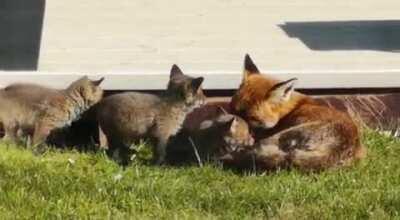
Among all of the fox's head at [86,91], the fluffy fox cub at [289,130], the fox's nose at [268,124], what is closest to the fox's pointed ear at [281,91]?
the fluffy fox cub at [289,130]

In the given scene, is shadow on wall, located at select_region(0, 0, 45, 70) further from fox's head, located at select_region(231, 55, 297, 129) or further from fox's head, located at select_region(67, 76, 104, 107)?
fox's head, located at select_region(231, 55, 297, 129)

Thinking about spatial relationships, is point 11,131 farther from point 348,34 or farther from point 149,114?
point 348,34

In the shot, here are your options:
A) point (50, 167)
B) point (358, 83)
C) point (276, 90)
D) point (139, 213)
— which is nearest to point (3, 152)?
point (50, 167)

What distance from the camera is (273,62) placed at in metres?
8.13

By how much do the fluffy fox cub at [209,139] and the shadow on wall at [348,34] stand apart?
2022 millimetres

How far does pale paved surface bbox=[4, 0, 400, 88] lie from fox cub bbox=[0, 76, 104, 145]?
0.37m

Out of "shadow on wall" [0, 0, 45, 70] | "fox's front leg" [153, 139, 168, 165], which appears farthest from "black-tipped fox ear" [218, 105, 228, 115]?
"shadow on wall" [0, 0, 45, 70]

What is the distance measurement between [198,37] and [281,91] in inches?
93.6

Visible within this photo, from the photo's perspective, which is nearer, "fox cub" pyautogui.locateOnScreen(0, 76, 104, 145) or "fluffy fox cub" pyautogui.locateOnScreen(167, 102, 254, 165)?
"fluffy fox cub" pyautogui.locateOnScreen(167, 102, 254, 165)

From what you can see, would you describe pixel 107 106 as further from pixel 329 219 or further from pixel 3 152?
pixel 329 219

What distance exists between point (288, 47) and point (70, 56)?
1583 millimetres

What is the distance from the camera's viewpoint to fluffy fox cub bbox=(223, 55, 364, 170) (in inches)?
257

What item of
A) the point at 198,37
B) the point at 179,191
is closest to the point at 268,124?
the point at 179,191

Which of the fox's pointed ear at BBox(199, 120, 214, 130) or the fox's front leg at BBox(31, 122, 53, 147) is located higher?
the fox's pointed ear at BBox(199, 120, 214, 130)
